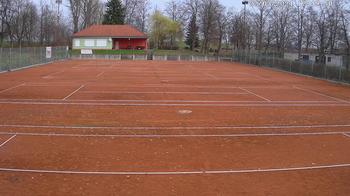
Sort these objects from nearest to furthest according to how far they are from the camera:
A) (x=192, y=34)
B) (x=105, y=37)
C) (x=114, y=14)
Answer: (x=105, y=37)
(x=114, y=14)
(x=192, y=34)

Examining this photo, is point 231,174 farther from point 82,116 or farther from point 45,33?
point 45,33

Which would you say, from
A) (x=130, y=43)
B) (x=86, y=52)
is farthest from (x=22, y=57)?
(x=130, y=43)

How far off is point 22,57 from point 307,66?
27362mm

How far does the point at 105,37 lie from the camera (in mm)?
81000

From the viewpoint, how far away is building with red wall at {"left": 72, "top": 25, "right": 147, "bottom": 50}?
8106 centimetres

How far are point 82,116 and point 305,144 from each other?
837 cm

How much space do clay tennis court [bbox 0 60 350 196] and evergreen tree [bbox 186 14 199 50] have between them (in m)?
72.7

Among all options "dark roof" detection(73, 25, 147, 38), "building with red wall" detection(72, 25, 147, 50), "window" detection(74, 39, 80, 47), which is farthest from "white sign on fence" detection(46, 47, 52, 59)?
"window" detection(74, 39, 80, 47)

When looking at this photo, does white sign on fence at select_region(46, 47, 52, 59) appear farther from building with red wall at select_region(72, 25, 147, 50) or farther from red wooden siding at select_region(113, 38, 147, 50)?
red wooden siding at select_region(113, 38, 147, 50)

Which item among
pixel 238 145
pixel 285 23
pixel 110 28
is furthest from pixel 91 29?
pixel 238 145

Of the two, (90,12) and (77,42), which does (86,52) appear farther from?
(90,12)

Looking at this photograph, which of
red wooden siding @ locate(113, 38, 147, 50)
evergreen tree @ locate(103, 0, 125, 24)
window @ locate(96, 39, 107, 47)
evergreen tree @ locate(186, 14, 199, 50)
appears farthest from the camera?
evergreen tree @ locate(186, 14, 199, 50)

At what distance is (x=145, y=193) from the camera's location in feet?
30.0

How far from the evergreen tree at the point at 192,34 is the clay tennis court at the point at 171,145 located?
7269 centimetres
